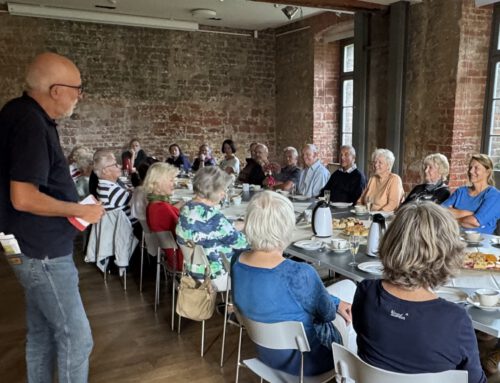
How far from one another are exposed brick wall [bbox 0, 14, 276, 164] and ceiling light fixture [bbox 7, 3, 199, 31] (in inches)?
14.5

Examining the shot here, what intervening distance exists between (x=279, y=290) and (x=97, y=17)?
7.70 m

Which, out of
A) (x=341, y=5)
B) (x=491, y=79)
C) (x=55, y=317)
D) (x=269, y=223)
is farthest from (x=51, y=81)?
(x=491, y=79)

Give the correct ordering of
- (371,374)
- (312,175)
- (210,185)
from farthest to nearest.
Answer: (312,175)
(210,185)
(371,374)

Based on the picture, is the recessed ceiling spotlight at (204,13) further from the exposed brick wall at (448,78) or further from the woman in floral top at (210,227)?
the woman in floral top at (210,227)

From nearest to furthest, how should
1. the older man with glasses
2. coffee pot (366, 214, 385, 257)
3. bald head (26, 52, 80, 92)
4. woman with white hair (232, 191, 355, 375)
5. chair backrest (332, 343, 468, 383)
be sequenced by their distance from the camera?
chair backrest (332, 343, 468, 383), bald head (26, 52, 80, 92), woman with white hair (232, 191, 355, 375), coffee pot (366, 214, 385, 257), the older man with glasses

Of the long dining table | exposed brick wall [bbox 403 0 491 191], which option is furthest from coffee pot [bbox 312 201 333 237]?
exposed brick wall [bbox 403 0 491 191]

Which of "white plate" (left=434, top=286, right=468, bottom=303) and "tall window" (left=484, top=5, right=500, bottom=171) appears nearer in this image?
"white plate" (left=434, top=286, right=468, bottom=303)

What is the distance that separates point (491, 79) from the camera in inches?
234

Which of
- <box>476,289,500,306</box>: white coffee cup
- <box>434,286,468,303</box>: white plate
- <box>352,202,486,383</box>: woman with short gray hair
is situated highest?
<box>352,202,486,383</box>: woman with short gray hair

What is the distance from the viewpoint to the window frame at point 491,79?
582 cm

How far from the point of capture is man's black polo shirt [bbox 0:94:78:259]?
1.67 m

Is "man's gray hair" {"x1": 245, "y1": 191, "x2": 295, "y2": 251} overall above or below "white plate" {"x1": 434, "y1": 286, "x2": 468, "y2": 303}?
above

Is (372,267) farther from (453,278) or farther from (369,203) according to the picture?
(369,203)

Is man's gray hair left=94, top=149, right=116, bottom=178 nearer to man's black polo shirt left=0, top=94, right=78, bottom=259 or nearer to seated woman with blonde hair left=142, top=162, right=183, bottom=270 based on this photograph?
seated woman with blonde hair left=142, top=162, right=183, bottom=270
